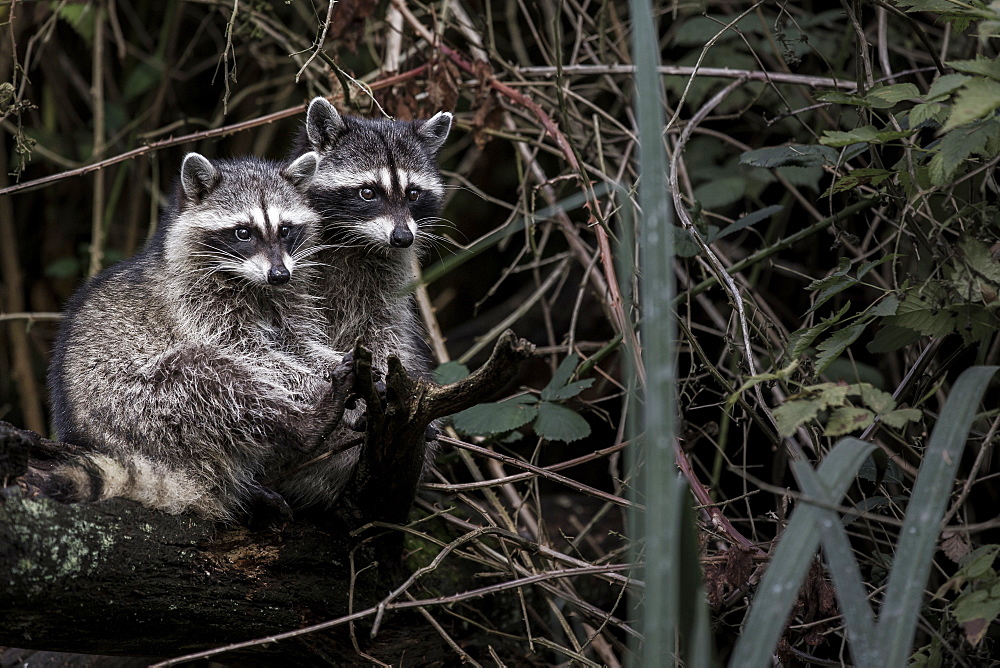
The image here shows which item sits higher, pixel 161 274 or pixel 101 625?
pixel 161 274

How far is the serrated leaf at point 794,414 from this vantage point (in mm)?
1824

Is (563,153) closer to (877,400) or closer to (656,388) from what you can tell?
(877,400)

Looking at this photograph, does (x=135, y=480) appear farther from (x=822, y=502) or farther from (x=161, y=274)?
(x=822, y=502)

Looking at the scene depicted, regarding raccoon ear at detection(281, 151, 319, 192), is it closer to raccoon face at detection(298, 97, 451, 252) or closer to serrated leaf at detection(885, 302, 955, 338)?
raccoon face at detection(298, 97, 451, 252)

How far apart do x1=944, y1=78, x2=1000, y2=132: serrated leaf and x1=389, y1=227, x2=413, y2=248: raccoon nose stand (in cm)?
161

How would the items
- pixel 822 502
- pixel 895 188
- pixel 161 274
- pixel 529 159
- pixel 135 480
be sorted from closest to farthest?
pixel 822 502, pixel 135 480, pixel 895 188, pixel 161 274, pixel 529 159

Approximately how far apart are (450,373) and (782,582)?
1932 mm

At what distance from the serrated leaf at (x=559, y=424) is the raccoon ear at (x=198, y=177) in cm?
123

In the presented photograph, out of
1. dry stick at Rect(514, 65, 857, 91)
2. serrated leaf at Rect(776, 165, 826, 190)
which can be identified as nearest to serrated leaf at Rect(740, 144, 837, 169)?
dry stick at Rect(514, 65, 857, 91)

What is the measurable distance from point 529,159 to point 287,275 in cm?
150

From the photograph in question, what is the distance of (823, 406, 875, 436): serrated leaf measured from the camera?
1.88 m

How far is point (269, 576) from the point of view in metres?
2.54

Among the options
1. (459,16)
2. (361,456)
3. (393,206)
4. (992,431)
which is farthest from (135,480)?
(459,16)

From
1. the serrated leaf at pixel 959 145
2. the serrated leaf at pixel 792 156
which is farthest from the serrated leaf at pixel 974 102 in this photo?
the serrated leaf at pixel 792 156
